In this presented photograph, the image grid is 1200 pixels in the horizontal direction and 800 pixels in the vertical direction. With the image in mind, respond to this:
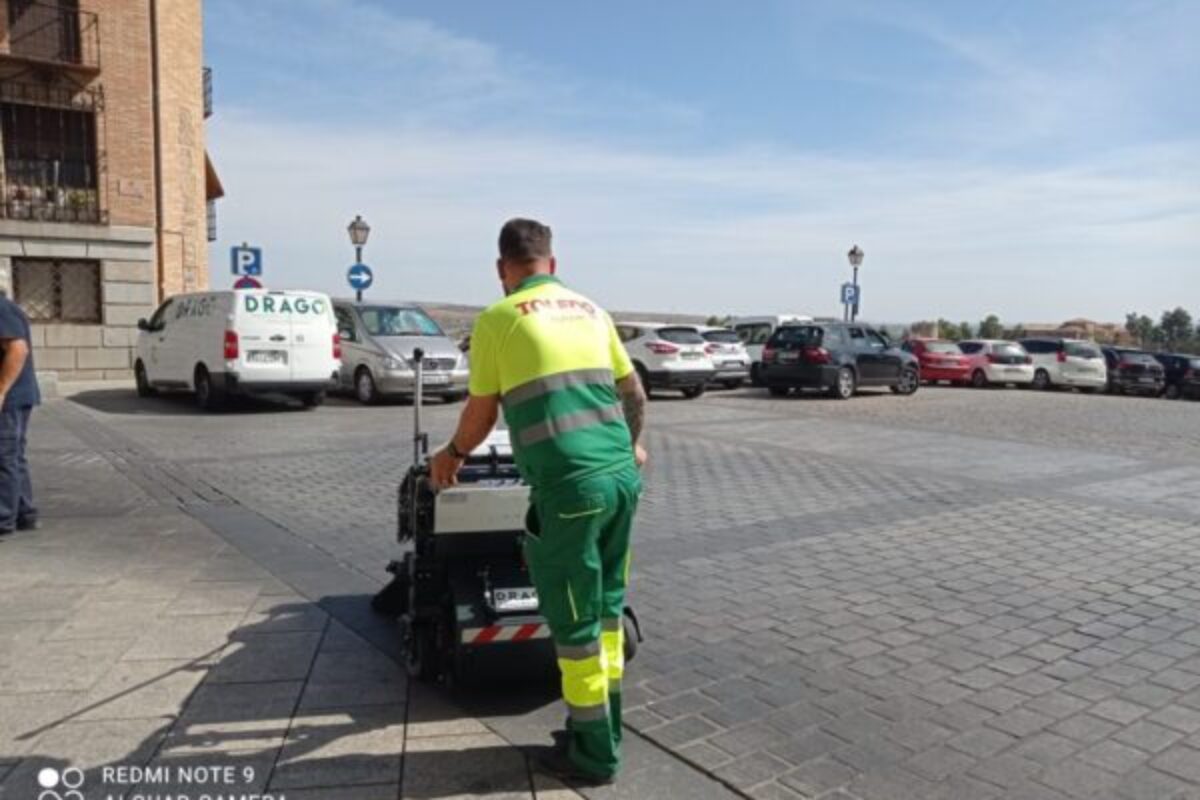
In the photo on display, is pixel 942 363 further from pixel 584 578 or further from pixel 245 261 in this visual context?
pixel 584 578

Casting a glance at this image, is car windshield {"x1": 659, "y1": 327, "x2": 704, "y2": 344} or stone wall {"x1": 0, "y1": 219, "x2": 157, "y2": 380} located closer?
stone wall {"x1": 0, "y1": 219, "x2": 157, "y2": 380}

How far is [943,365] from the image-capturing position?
26.2 m

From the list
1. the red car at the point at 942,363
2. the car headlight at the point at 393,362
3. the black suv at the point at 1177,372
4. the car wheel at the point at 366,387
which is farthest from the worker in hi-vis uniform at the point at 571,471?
the black suv at the point at 1177,372

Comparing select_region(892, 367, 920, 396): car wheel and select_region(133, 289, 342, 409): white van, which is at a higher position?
select_region(133, 289, 342, 409): white van

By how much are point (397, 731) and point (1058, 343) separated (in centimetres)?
2792

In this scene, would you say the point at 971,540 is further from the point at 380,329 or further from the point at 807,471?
the point at 380,329

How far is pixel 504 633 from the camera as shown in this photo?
3492mm

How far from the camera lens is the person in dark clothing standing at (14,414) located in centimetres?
613

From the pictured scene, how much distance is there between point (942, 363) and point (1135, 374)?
5.43m

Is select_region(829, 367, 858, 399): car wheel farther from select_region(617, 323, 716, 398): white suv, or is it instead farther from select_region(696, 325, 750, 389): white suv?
select_region(617, 323, 716, 398): white suv

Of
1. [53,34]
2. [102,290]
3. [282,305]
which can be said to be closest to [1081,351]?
[282,305]

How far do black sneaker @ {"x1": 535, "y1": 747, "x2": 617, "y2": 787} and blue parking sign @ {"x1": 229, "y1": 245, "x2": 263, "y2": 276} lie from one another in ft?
54.0

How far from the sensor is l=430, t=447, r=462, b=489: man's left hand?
3.27 m

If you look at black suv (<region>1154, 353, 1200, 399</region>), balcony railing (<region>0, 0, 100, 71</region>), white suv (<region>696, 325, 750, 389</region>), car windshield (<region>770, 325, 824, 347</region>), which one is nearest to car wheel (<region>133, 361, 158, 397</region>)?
balcony railing (<region>0, 0, 100, 71</region>)
